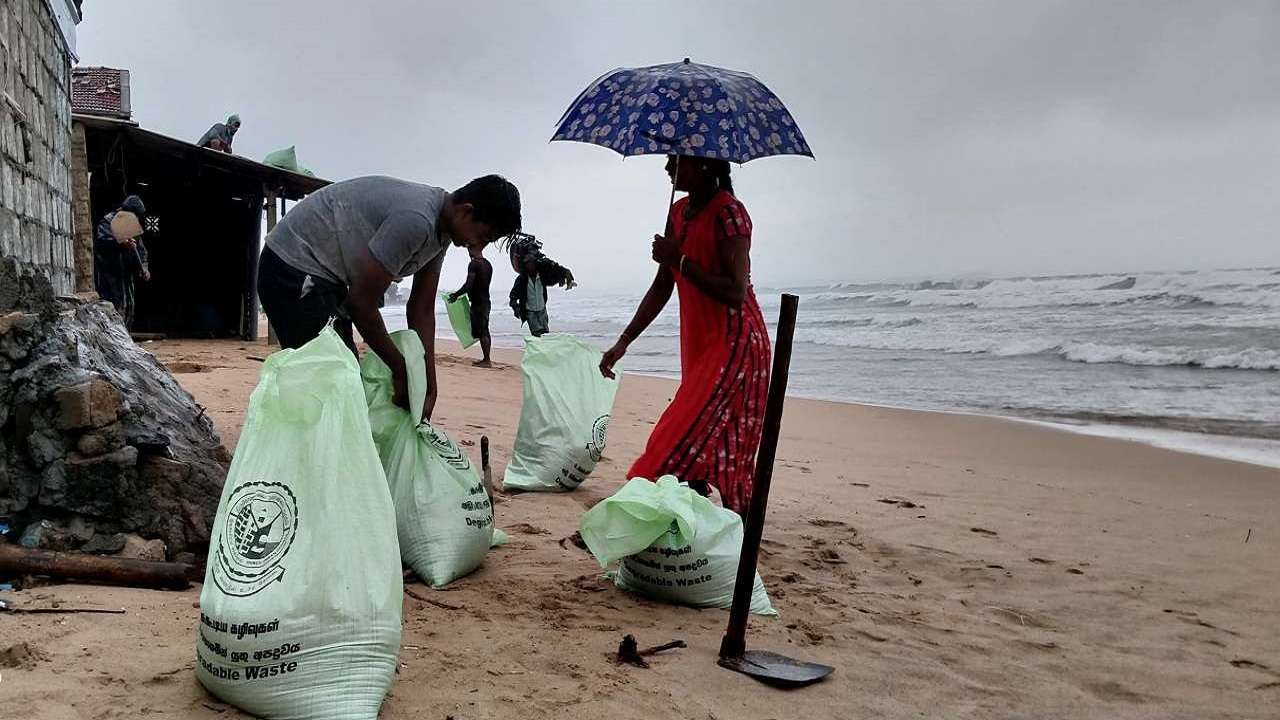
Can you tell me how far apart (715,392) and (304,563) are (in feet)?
4.88

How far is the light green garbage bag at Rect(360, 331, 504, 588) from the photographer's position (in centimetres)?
264

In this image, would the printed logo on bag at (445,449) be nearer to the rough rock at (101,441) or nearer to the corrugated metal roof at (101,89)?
the rough rock at (101,441)

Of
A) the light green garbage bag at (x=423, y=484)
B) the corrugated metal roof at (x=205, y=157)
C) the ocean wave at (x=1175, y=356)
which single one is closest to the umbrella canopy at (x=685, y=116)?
the light green garbage bag at (x=423, y=484)

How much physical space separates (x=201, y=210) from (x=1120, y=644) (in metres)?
12.0

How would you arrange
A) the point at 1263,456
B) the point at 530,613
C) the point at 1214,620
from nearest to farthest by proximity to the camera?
1. the point at 530,613
2. the point at 1214,620
3. the point at 1263,456

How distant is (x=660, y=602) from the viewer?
268 centimetres

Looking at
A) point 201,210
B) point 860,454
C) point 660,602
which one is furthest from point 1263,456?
point 201,210

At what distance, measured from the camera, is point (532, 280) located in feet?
31.8

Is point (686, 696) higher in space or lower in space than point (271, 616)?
lower

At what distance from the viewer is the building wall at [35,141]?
3.13 m

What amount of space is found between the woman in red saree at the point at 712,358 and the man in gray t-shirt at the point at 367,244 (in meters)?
0.56

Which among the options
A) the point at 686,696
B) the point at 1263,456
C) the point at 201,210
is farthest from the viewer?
the point at 201,210

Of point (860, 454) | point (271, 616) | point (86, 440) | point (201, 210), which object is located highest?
point (201, 210)

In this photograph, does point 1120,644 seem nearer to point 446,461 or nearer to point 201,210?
point 446,461
